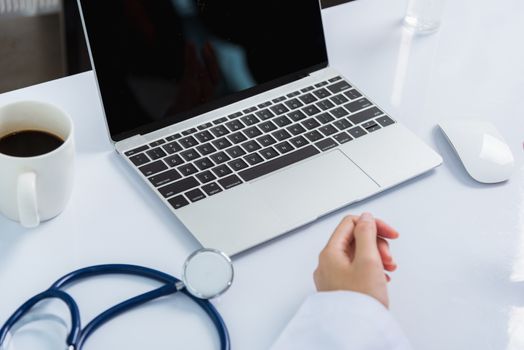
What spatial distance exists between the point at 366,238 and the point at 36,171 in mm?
349

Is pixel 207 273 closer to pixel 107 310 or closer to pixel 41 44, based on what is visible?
pixel 107 310

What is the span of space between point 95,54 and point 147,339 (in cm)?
34

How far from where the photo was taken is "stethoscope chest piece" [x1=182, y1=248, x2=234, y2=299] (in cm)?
74

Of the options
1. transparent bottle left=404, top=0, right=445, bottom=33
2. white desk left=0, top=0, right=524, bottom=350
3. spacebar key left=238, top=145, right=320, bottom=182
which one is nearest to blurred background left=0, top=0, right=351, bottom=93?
white desk left=0, top=0, right=524, bottom=350

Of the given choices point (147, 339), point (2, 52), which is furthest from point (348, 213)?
point (2, 52)

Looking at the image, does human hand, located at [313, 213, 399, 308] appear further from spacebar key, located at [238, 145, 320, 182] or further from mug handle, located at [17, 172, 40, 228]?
mug handle, located at [17, 172, 40, 228]

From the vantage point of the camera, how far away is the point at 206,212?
83 centimetres

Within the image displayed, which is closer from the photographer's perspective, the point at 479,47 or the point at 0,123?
the point at 0,123

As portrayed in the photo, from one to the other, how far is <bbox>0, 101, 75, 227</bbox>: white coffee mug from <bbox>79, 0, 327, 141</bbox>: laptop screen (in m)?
0.08

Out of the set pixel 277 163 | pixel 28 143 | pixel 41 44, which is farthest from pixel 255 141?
pixel 41 44

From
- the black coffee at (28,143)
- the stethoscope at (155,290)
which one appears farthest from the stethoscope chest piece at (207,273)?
the black coffee at (28,143)

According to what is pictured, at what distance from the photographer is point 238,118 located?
94cm

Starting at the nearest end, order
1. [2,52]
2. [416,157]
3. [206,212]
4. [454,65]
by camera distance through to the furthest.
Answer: [206,212]
[416,157]
[454,65]
[2,52]

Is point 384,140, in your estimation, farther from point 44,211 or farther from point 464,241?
point 44,211
